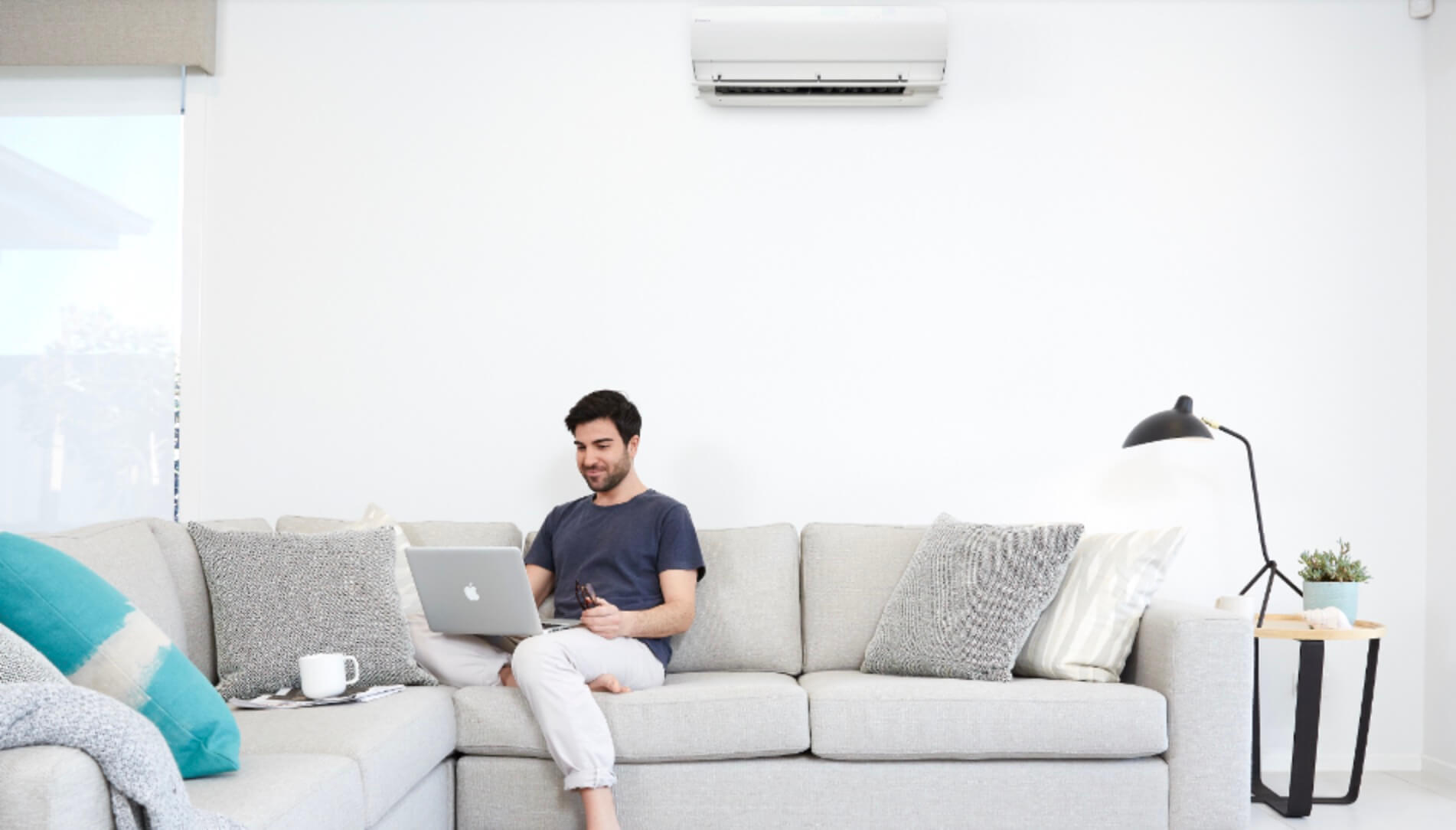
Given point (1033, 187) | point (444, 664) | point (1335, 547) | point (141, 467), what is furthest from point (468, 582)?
point (1335, 547)

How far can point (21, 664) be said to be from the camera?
1524 millimetres

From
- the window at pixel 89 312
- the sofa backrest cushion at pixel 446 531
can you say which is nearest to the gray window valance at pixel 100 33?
the window at pixel 89 312

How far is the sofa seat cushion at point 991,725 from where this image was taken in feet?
8.36

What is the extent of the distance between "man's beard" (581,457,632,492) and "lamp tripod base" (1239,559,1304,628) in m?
1.85

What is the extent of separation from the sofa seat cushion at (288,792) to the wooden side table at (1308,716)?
226 centimetres

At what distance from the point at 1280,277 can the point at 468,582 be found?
9.06 ft

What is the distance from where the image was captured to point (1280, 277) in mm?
3705

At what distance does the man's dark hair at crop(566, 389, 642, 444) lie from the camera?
304 centimetres

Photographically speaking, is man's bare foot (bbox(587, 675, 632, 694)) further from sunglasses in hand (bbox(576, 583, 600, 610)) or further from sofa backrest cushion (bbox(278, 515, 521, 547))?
sofa backrest cushion (bbox(278, 515, 521, 547))

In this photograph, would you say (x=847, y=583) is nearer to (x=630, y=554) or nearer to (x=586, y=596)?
(x=630, y=554)

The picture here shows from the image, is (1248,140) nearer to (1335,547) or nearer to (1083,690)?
(1335,547)

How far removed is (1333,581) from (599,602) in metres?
2.16

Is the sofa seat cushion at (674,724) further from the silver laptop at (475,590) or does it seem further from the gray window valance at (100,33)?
the gray window valance at (100,33)

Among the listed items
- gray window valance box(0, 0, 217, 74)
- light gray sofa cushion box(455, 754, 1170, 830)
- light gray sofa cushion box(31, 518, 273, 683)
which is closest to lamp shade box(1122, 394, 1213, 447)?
light gray sofa cushion box(455, 754, 1170, 830)
